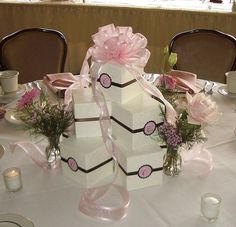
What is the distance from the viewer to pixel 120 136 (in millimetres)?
1065

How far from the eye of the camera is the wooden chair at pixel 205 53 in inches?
83.7

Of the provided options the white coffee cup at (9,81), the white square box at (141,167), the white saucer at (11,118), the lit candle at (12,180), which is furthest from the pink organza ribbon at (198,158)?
the white coffee cup at (9,81)

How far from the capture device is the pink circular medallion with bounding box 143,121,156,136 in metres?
1.02

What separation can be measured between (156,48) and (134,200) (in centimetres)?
244

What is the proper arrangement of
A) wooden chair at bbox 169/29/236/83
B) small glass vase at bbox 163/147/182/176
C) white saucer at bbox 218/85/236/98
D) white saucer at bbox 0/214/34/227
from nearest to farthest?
white saucer at bbox 0/214/34/227
small glass vase at bbox 163/147/182/176
white saucer at bbox 218/85/236/98
wooden chair at bbox 169/29/236/83

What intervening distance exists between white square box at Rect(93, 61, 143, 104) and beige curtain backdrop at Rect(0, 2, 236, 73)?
221 centimetres

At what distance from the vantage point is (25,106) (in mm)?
1085

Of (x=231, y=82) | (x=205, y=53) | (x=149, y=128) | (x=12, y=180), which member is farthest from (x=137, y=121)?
(x=205, y=53)

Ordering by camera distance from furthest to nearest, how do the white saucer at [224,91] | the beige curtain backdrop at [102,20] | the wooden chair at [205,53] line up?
the beige curtain backdrop at [102,20]
the wooden chair at [205,53]
the white saucer at [224,91]

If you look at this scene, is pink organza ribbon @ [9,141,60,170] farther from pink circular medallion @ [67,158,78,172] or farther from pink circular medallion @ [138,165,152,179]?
pink circular medallion @ [138,165,152,179]

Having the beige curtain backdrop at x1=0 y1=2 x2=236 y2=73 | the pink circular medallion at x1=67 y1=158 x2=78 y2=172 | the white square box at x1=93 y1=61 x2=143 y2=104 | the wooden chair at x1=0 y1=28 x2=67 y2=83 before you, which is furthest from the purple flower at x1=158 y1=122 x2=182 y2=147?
the beige curtain backdrop at x1=0 y1=2 x2=236 y2=73

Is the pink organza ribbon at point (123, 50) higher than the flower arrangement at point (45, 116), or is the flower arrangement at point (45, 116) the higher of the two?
the pink organza ribbon at point (123, 50)

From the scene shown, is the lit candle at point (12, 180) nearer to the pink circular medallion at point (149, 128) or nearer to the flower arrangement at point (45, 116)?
the flower arrangement at point (45, 116)

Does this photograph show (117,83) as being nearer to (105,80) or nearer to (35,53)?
(105,80)
